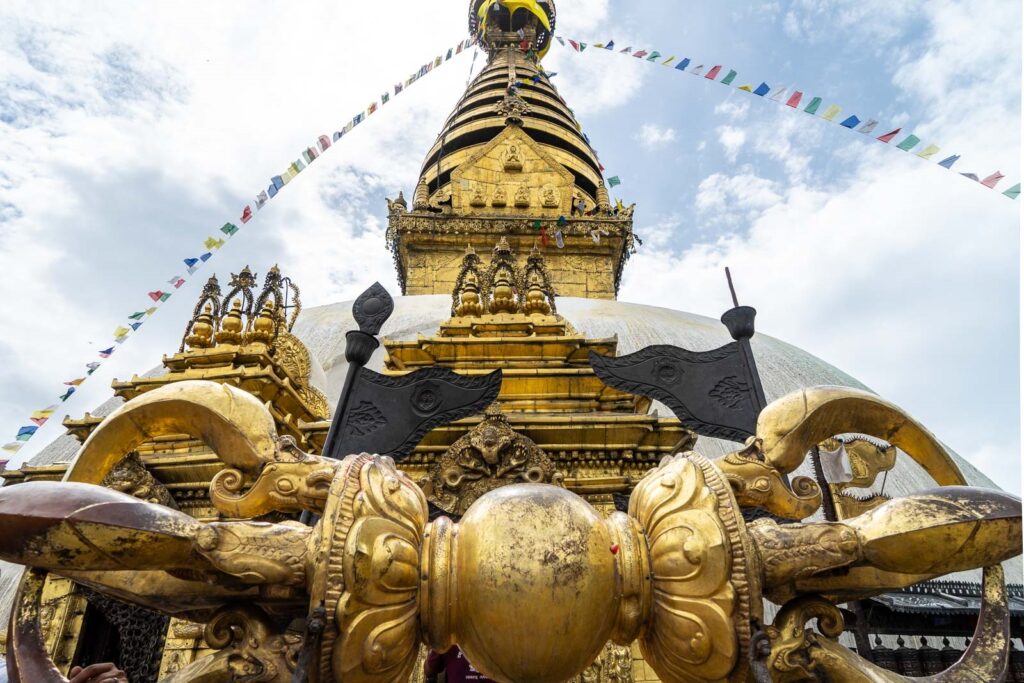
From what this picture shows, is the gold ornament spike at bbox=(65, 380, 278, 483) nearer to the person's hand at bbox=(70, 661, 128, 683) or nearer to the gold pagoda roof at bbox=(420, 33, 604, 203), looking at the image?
the person's hand at bbox=(70, 661, 128, 683)

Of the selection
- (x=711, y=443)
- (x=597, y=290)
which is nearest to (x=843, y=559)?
(x=711, y=443)

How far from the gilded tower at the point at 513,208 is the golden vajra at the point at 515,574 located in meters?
11.7

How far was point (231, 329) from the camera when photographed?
5488 millimetres

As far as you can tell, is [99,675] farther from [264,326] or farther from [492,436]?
[264,326]

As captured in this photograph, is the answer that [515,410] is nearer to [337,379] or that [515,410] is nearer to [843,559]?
[337,379]

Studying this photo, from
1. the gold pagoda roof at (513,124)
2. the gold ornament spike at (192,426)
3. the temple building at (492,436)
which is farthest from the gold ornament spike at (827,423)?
the gold pagoda roof at (513,124)

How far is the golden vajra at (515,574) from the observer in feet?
3.90

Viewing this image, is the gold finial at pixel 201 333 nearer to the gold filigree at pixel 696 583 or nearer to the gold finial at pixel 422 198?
the gold filigree at pixel 696 583

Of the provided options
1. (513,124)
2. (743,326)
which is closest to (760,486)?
(743,326)

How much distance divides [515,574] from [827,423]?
0.98 meters

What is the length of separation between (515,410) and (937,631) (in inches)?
185

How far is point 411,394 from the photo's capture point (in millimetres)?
3527

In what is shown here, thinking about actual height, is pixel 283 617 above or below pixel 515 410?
below

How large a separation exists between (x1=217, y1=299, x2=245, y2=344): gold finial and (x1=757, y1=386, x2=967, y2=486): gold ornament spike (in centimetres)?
507
